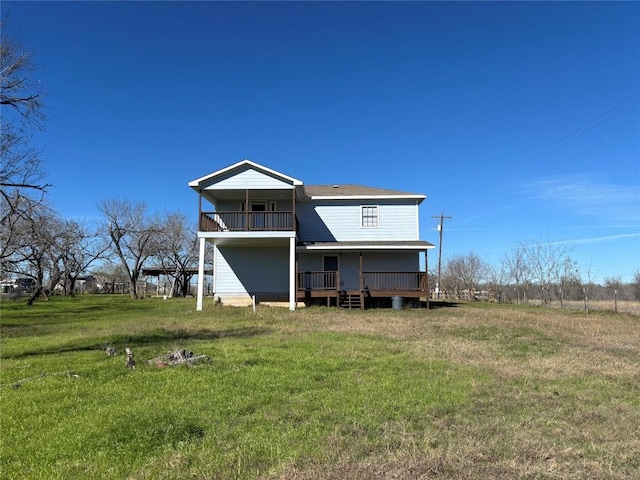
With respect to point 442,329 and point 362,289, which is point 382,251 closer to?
point 362,289

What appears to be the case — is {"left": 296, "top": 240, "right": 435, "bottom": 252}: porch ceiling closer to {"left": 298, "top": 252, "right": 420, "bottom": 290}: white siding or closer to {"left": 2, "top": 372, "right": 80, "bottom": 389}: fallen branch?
{"left": 298, "top": 252, "right": 420, "bottom": 290}: white siding

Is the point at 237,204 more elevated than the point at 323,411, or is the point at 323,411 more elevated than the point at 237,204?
the point at 237,204

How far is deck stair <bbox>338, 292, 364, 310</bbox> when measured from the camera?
20906 mm

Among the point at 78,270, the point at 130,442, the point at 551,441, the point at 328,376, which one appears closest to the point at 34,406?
the point at 130,442

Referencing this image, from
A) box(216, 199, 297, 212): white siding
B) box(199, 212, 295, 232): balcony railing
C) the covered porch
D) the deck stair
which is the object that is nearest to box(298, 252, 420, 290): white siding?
the covered porch

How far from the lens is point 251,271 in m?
22.6

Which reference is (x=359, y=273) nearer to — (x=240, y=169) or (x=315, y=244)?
(x=315, y=244)

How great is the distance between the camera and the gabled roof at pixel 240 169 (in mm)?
20062

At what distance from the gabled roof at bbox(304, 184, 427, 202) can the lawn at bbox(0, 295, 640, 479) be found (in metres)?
13.7

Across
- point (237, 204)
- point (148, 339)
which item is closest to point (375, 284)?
point (237, 204)

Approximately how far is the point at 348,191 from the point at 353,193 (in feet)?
2.66

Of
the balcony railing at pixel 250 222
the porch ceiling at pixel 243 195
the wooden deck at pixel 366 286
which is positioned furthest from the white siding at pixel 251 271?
the porch ceiling at pixel 243 195

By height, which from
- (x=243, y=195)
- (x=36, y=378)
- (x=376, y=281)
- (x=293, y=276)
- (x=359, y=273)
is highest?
(x=243, y=195)

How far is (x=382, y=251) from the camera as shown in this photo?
74.4 feet
